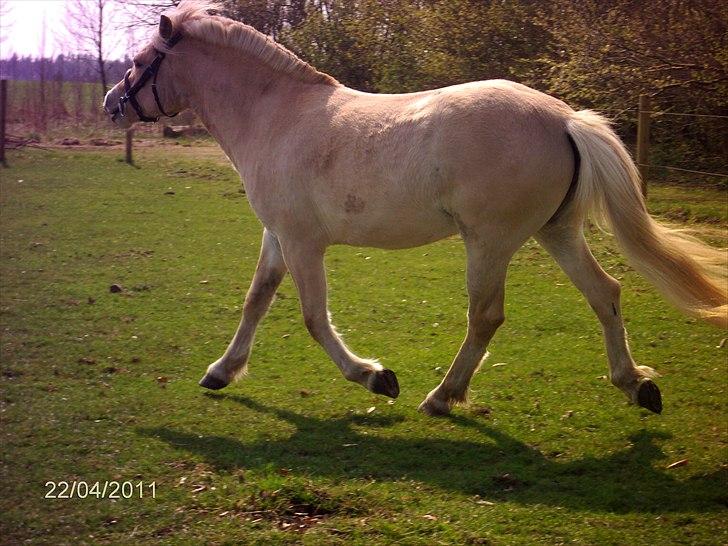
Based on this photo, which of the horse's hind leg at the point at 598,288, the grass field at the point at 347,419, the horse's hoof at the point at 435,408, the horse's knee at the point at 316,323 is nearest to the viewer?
the grass field at the point at 347,419

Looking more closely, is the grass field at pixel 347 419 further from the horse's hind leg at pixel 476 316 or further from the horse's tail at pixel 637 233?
the horse's tail at pixel 637 233

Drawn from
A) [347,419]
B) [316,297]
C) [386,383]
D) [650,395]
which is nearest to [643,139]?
[650,395]

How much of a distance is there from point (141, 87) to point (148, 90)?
0.18 ft

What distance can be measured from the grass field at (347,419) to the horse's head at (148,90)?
1.85 m

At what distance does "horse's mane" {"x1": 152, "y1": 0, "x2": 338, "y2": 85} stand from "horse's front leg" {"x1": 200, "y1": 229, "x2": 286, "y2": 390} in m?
1.15

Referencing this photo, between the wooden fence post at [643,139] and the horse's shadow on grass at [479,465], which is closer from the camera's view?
the horse's shadow on grass at [479,465]

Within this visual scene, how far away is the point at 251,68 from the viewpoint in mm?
5996

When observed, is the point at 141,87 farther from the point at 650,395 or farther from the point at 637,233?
the point at 650,395

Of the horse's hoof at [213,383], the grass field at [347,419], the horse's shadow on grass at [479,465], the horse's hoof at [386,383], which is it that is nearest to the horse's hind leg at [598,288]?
the grass field at [347,419]

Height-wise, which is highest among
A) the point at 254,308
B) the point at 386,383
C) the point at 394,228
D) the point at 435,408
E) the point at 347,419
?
the point at 394,228

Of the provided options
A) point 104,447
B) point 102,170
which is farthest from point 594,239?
point 102,170

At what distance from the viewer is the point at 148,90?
20.5 feet

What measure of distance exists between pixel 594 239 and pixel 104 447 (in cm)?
739

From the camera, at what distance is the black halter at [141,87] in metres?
6.15
